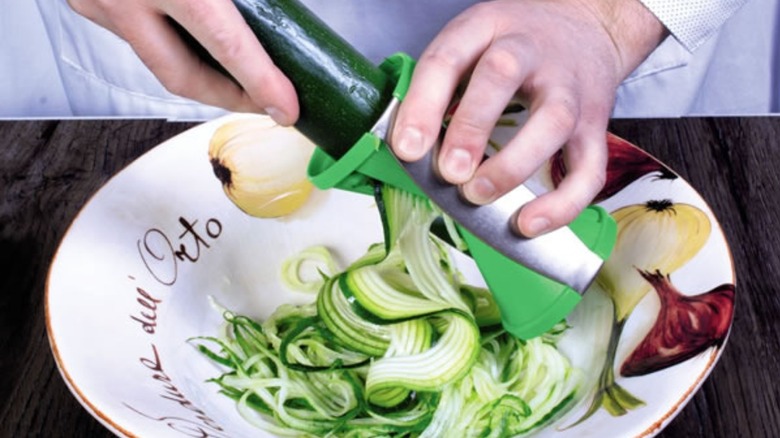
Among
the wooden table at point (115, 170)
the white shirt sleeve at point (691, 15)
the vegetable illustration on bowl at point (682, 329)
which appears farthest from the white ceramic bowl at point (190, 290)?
the white shirt sleeve at point (691, 15)

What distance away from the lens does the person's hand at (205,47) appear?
2.36ft

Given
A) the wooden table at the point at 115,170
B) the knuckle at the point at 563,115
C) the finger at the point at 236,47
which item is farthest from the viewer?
the wooden table at the point at 115,170

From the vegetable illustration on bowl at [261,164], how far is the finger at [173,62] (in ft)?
0.74

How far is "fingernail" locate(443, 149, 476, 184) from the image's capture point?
76 cm

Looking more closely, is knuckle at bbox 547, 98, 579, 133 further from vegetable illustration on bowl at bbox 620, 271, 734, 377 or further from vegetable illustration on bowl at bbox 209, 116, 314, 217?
vegetable illustration on bowl at bbox 209, 116, 314, 217

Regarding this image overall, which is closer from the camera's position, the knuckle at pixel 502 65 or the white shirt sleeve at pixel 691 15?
the knuckle at pixel 502 65

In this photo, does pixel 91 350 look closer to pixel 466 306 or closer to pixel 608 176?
pixel 466 306

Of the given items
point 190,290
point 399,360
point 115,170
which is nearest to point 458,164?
point 399,360

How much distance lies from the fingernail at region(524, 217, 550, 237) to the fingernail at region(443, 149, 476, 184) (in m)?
0.08

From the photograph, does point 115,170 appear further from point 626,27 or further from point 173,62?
point 626,27

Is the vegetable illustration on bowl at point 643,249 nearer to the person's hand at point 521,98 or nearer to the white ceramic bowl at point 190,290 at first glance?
the white ceramic bowl at point 190,290

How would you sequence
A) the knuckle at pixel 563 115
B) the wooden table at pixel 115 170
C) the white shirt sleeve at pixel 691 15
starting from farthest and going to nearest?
1. the white shirt sleeve at pixel 691 15
2. the wooden table at pixel 115 170
3. the knuckle at pixel 563 115

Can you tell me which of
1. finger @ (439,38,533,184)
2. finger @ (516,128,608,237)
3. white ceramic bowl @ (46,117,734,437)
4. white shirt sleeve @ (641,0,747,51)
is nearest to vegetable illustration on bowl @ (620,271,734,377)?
white ceramic bowl @ (46,117,734,437)

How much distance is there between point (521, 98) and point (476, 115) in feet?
0.47
